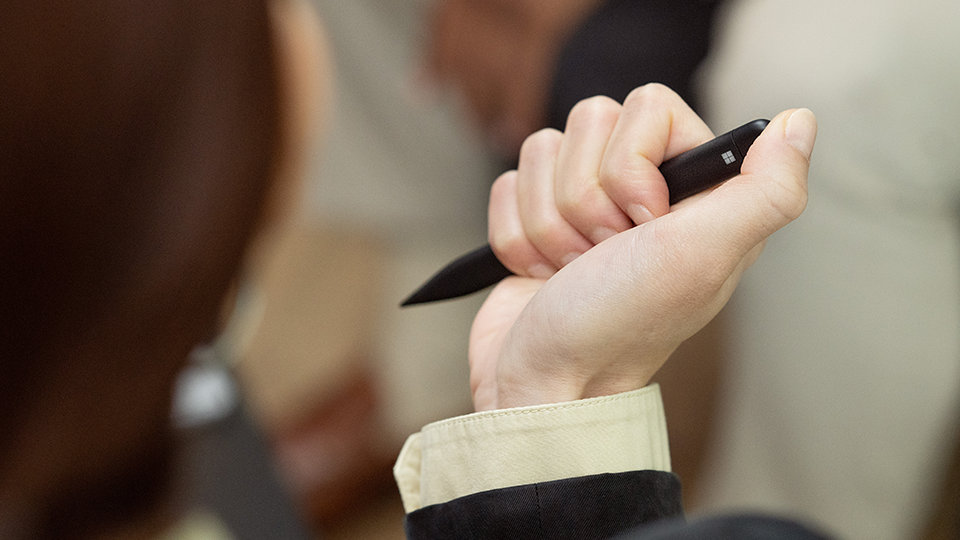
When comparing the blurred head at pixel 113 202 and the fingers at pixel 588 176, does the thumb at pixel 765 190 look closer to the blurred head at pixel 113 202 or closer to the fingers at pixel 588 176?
the fingers at pixel 588 176

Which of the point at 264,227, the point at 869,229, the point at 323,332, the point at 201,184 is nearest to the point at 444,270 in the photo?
the point at 201,184

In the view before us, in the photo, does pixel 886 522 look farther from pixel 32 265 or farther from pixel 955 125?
pixel 32 265

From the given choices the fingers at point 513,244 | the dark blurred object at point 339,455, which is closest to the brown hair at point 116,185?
the fingers at point 513,244

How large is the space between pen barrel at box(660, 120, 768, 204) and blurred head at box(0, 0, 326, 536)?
0.23 meters

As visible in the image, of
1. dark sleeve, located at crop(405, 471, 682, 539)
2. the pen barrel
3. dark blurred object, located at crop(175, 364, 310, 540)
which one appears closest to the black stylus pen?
Answer: the pen barrel

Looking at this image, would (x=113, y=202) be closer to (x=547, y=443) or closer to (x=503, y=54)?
(x=547, y=443)

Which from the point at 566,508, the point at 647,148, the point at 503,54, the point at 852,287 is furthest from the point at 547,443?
the point at 503,54

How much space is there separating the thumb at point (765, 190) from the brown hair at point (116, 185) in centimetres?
26

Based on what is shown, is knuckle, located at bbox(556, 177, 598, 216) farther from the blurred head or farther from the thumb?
the blurred head

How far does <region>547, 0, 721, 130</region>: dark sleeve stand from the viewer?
70 centimetres

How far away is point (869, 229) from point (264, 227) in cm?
46

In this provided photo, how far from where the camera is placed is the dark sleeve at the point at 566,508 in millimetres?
336

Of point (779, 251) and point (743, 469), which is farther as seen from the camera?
point (743, 469)

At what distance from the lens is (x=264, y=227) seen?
Result: 0.66 meters
